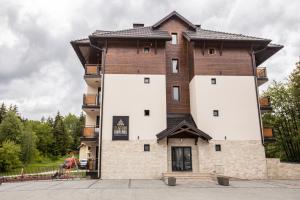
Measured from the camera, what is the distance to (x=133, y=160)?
16.8 metres

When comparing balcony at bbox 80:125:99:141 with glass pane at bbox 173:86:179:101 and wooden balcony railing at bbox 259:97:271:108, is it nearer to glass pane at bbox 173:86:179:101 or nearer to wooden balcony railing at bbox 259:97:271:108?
glass pane at bbox 173:86:179:101

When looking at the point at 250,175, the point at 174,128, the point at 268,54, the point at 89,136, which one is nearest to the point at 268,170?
the point at 250,175

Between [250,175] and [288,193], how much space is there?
5.64 m

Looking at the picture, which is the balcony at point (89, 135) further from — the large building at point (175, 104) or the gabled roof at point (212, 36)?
the gabled roof at point (212, 36)

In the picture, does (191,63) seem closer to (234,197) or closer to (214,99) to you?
(214,99)

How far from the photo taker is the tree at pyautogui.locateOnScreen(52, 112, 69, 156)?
55959 millimetres

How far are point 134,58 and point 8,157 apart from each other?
22080 mm

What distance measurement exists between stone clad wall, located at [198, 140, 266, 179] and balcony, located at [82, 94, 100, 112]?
26.2 ft

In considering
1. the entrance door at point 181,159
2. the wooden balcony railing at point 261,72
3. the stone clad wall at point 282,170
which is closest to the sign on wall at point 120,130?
the entrance door at point 181,159

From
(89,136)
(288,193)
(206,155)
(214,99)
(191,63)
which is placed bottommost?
(288,193)

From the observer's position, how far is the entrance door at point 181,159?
17.1m

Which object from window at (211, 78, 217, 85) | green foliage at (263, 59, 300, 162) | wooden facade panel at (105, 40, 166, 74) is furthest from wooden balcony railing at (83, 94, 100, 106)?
green foliage at (263, 59, 300, 162)

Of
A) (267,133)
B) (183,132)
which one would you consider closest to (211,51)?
(183,132)

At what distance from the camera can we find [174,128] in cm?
1653
